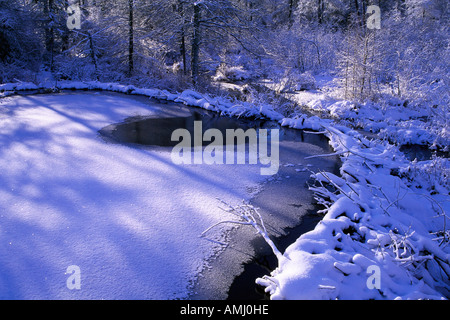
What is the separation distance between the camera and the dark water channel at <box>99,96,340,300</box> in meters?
3.02

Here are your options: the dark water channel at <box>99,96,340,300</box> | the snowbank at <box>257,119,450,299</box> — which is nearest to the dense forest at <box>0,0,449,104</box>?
the dark water channel at <box>99,96,340,300</box>

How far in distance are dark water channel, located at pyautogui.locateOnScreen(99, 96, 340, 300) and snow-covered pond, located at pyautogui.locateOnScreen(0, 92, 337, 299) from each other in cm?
2

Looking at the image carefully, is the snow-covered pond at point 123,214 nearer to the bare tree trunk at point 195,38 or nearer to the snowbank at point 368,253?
the snowbank at point 368,253

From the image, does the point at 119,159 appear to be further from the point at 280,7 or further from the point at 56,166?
the point at 280,7

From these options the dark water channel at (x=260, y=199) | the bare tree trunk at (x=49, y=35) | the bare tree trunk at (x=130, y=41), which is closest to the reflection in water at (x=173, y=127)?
the dark water channel at (x=260, y=199)

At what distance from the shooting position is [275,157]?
6.65 m

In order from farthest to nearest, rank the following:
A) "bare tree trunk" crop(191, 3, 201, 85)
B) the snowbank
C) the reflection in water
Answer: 1. "bare tree trunk" crop(191, 3, 201, 85)
2. the reflection in water
3. the snowbank

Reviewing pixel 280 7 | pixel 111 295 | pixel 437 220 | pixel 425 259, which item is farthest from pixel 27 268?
pixel 280 7

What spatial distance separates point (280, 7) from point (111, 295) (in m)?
31.9

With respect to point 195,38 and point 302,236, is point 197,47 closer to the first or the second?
point 195,38

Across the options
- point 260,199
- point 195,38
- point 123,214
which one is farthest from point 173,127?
point 195,38

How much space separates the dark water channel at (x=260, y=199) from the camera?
119 inches

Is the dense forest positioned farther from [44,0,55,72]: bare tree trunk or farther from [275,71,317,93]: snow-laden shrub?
[275,71,317,93]: snow-laden shrub

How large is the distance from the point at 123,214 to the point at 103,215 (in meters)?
0.26
